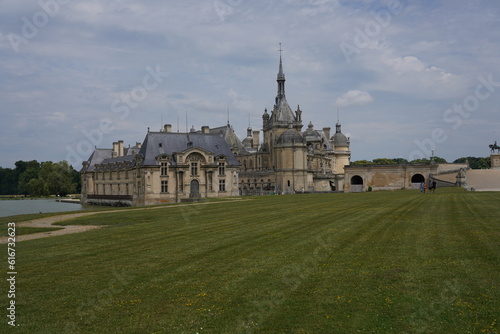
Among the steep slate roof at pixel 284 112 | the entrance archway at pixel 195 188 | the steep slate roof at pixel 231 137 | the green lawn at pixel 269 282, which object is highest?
the steep slate roof at pixel 284 112

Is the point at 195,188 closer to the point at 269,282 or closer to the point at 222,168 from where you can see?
the point at 222,168

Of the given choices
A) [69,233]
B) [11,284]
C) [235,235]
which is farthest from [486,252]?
[69,233]

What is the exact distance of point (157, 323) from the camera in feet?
30.4

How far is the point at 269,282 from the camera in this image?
463 inches

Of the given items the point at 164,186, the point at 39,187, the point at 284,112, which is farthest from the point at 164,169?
the point at 39,187

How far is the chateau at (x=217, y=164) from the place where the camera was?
70.9m

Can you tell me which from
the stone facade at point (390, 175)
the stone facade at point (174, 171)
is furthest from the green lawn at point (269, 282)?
the stone facade at point (390, 175)

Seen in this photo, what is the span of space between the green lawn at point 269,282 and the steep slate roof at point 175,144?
51146 millimetres

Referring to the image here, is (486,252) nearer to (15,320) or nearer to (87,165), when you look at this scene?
(15,320)

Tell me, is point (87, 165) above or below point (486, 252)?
above

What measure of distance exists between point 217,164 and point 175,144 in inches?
298

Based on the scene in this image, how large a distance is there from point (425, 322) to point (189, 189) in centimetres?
6423

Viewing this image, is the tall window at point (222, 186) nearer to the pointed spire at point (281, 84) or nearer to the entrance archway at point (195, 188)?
the entrance archway at point (195, 188)

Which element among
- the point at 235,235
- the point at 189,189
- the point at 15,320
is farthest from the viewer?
the point at 189,189
